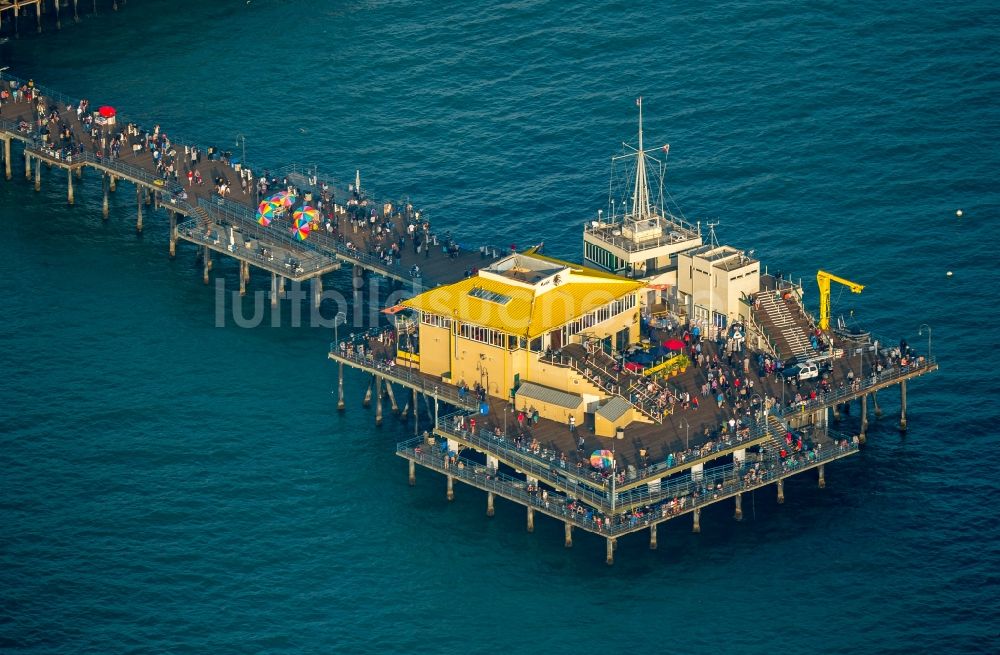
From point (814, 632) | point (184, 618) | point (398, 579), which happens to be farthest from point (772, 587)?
point (184, 618)

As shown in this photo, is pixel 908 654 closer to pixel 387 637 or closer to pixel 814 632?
pixel 814 632

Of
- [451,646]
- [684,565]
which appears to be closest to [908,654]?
[684,565]

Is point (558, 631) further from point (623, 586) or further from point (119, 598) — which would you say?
point (119, 598)

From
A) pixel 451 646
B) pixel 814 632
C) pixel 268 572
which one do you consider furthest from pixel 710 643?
pixel 268 572

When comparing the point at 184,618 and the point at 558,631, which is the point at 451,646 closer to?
the point at 558,631

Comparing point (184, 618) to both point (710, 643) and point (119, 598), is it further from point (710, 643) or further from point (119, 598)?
point (710, 643)

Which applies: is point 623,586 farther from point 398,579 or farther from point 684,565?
point 398,579
